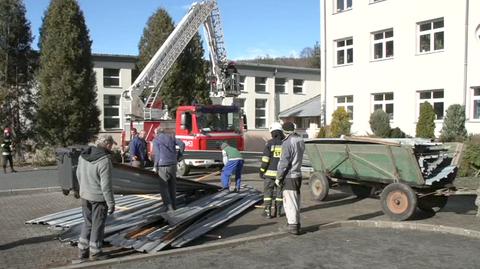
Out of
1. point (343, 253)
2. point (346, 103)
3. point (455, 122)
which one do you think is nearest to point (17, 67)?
point (346, 103)

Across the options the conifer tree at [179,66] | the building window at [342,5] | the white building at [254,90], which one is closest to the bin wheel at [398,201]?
the building window at [342,5]

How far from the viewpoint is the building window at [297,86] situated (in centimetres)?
4609

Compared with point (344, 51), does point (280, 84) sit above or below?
below

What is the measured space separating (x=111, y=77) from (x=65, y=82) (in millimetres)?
12990

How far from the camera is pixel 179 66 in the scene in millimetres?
33281

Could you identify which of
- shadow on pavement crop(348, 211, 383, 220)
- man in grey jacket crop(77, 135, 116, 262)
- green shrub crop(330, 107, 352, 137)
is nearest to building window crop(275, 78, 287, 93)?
green shrub crop(330, 107, 352, 137)

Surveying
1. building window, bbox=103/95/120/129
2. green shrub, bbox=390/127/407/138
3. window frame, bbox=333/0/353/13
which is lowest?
green shrub, bbox=390/127/407/138

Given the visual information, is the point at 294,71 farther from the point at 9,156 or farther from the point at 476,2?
the point at 9,156

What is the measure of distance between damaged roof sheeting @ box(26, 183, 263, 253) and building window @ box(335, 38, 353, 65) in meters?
19.3

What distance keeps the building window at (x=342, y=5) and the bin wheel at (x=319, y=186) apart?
19.5m

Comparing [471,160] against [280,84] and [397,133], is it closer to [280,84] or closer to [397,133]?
[397,133]

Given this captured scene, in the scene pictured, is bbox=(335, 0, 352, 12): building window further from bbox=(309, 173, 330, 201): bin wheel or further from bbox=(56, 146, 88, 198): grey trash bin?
bbox=(56, 146, 88, 198): grey trash bin

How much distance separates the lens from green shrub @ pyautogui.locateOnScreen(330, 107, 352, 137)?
28.1 meters

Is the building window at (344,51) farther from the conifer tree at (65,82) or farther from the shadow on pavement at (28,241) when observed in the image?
the shadow on pavement at (28,241)
